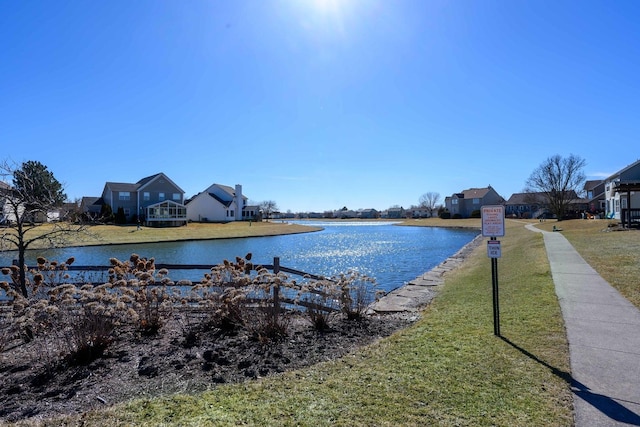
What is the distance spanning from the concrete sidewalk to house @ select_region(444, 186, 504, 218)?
79.1m

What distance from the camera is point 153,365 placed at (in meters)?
4.96

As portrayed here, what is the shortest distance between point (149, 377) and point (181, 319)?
7.86 feet

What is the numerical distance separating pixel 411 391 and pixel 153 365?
11.1ft

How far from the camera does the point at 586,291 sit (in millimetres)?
8211

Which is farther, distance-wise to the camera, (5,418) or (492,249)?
(492,249)

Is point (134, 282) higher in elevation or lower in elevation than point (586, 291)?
higher

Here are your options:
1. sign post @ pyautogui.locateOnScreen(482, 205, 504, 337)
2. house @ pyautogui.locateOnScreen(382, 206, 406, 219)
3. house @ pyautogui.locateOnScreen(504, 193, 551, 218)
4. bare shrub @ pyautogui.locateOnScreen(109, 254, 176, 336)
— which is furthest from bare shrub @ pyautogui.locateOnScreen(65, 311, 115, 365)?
house @ pyautogui.locateOnScreen(382, 206, 406, 219)

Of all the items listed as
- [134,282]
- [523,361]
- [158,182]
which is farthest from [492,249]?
[158,182]

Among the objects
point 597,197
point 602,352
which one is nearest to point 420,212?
point 597,197

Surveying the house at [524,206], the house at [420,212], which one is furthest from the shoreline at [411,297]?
the house at [420,212]

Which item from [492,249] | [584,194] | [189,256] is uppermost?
[584,194]

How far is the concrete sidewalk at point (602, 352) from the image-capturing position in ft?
11.2

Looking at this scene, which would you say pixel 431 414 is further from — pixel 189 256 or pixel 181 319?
pixel 189 256

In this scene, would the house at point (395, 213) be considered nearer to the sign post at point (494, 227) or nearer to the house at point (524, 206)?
the house at point (524, 206)
